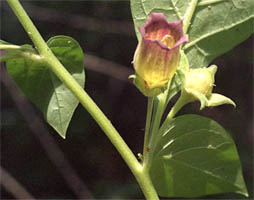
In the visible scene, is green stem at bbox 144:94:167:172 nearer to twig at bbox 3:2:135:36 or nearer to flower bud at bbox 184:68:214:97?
flower bud at bbox 184:68:214:97

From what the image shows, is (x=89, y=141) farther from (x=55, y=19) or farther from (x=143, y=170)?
(x=143, y=170)

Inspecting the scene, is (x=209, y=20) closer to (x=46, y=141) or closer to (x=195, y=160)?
(x=195, y=160)

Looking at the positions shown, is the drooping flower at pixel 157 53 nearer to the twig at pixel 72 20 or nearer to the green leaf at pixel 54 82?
the green leaf at pixel 54 82

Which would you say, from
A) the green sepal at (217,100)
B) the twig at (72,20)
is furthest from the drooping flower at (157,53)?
the twig at (72,20)

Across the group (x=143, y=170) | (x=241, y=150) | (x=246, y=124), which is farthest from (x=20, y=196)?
(x=143, y=170)

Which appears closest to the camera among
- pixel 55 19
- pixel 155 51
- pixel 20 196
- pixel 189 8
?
pixel 155 51

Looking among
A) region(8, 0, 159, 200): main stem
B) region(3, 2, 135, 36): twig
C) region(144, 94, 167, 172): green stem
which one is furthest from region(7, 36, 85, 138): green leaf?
region(3, 2, 135, 36): twig
